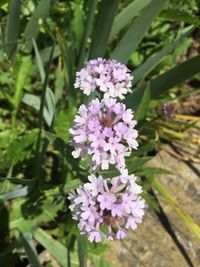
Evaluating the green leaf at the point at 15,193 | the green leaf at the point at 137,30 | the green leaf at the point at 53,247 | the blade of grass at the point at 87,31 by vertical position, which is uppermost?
the blade of grass at the point at 87,31

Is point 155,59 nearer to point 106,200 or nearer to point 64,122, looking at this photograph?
point 64,122

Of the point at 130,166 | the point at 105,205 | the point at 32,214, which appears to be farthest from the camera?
the point at 32,214

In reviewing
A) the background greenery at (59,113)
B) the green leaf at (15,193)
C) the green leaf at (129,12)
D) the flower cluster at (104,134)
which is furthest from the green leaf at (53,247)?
the green leaf at (129,12)

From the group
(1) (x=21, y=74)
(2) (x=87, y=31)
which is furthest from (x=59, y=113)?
(2) (x=87, y=31)

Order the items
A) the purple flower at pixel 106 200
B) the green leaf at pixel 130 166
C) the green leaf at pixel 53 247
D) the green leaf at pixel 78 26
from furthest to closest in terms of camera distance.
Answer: the green leaf at pixel 78 26
the green leaf at pixel 53 247
the green leaf at pixel 130 166
the purple flower at pixel 106 200

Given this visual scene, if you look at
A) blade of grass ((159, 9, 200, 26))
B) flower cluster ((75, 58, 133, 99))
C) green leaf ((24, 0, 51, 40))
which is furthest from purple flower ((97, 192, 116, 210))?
blade of grass ((159, 9, 200, 26))

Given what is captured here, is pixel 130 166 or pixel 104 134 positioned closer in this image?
pixel 104 134

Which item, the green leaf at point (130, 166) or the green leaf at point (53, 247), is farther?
the green leaf at point (53, 247)

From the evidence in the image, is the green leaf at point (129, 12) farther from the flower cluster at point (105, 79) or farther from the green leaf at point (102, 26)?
the flower cluster at point (105, 79)
